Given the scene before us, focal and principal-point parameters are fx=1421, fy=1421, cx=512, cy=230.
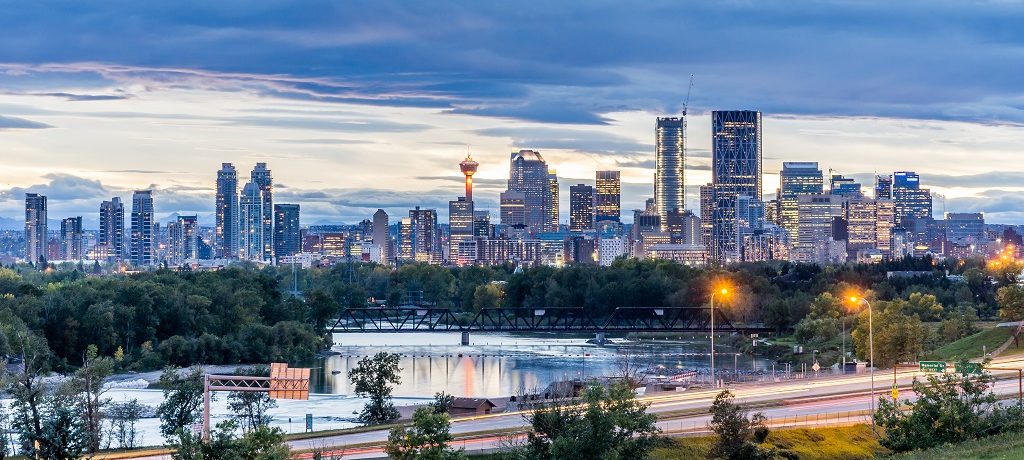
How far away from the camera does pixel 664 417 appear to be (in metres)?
54.0

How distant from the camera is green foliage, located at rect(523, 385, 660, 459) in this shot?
139 ft

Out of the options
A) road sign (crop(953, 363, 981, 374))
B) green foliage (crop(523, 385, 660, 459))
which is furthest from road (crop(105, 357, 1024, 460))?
road sign (crop(953, 363, 981, 374))

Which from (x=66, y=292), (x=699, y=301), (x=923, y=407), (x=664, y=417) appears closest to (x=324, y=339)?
(x=66, y=292)

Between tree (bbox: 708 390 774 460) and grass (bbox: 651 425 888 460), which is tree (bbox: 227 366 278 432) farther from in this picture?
tree (bbox: 708 390 774 460)

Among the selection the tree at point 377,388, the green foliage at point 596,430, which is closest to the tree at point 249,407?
the tree at point 377,388

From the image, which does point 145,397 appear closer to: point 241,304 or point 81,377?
point 81,377

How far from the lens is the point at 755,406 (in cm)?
5697

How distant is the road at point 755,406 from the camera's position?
48.7 meters

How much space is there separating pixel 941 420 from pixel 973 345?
43.0 m

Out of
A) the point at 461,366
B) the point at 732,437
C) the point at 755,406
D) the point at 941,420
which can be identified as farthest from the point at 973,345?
the point at 732,437

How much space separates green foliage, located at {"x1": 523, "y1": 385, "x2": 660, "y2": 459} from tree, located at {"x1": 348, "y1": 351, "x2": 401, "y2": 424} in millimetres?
20423

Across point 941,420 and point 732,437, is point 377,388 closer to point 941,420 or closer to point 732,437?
point 732,437

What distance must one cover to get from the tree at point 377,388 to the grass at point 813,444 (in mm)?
19839

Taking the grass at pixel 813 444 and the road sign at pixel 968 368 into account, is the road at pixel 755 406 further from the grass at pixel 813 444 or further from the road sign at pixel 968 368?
the road sign at pixel 968 368
